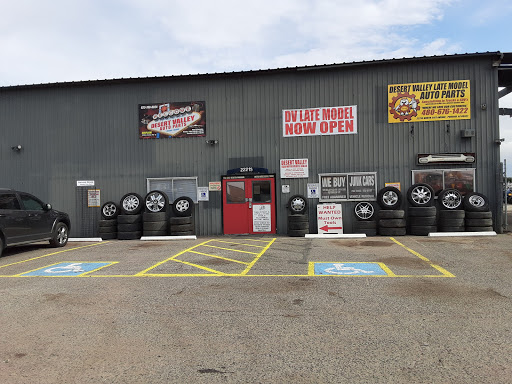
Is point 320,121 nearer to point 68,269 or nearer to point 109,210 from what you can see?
point 109,210

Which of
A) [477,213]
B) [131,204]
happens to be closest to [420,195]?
[477,213]

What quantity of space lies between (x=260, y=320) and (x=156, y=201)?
35.0 feet

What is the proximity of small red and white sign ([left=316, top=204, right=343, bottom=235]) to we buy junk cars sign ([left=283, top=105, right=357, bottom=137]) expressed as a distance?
290cm

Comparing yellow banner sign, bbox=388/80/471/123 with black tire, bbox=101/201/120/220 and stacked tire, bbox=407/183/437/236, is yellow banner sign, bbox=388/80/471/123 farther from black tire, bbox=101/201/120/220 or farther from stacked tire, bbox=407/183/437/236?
black tire, bbox=101/201/120/220

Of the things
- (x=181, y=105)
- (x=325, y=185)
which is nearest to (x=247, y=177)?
(x=325, y=185)

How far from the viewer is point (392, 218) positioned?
1268 cm

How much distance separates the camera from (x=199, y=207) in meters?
14.8

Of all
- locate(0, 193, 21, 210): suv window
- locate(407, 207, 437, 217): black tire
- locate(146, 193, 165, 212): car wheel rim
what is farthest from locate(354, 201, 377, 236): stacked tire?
locate(0, 193, 21, 210): suv window

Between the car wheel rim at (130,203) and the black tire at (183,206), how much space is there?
153 cm

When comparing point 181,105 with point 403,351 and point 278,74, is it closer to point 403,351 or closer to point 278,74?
point 278,74

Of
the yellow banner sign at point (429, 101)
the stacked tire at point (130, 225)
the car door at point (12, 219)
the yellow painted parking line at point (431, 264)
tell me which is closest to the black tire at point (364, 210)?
the yellow painted parking line at point (431, 264)

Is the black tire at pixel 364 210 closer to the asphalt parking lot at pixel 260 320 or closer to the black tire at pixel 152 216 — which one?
the asphalt parking lot at pixel 260 320

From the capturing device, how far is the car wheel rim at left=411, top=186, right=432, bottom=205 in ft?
43.1

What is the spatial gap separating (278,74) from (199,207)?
622 cm
